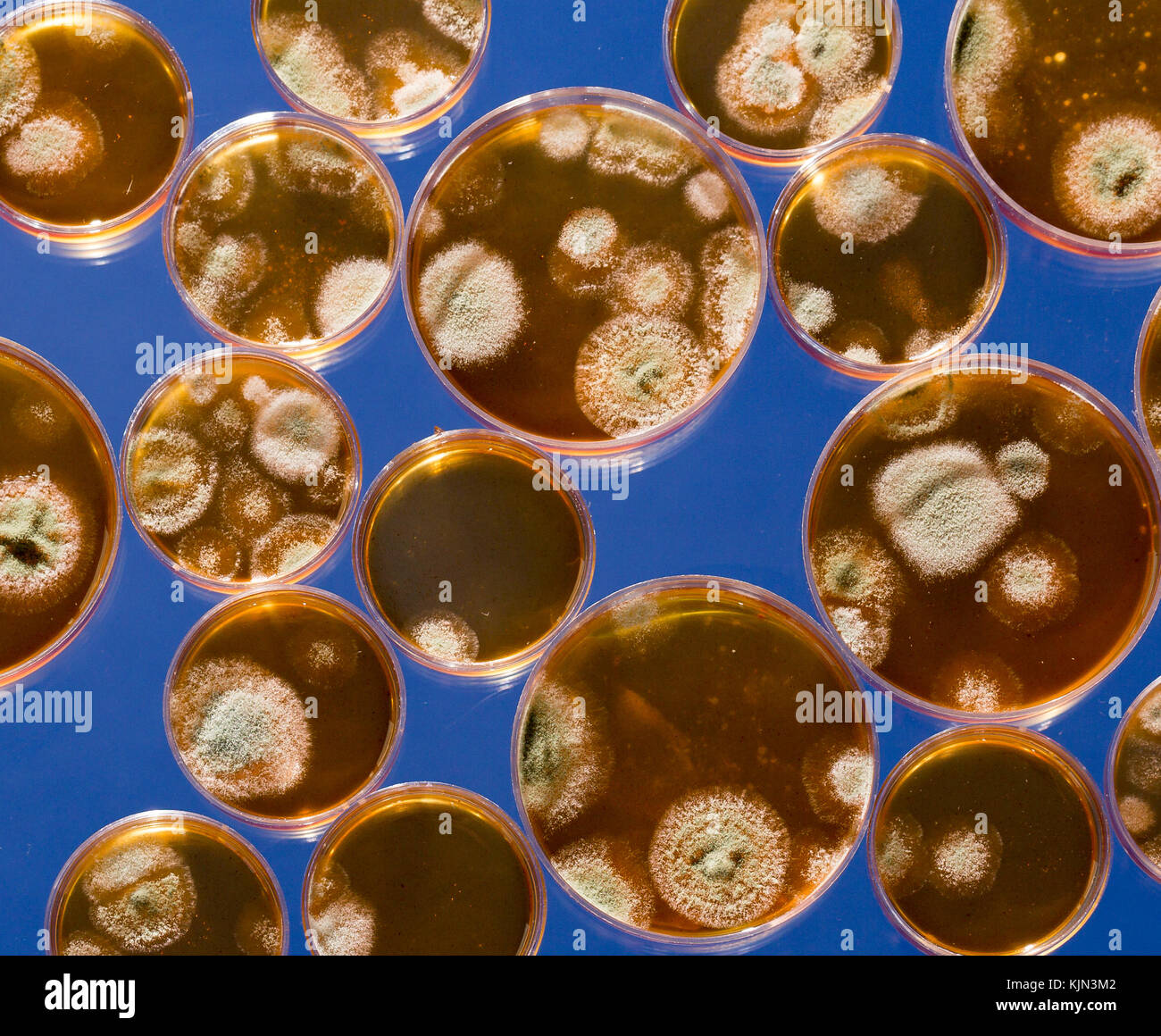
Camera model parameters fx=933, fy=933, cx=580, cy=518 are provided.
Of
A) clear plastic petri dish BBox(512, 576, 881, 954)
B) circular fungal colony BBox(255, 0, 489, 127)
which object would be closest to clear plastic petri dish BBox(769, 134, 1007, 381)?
clear plastic petri dish BBox(512, 576, 881, 954)

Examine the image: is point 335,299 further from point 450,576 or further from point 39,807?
point 39,807

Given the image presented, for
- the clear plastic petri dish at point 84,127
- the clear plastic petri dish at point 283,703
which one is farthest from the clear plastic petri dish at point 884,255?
the clear plastic petri dish at point 84,127

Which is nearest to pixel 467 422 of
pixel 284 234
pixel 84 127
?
pixel 284 234

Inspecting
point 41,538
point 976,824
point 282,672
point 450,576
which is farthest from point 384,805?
point 976,824

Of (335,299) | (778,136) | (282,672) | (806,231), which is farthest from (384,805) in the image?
(778,136)

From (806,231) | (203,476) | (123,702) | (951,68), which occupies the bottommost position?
(123,702)

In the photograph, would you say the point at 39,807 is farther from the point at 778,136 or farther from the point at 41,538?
the point at 778,136

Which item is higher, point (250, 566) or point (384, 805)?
point (250, 566)
